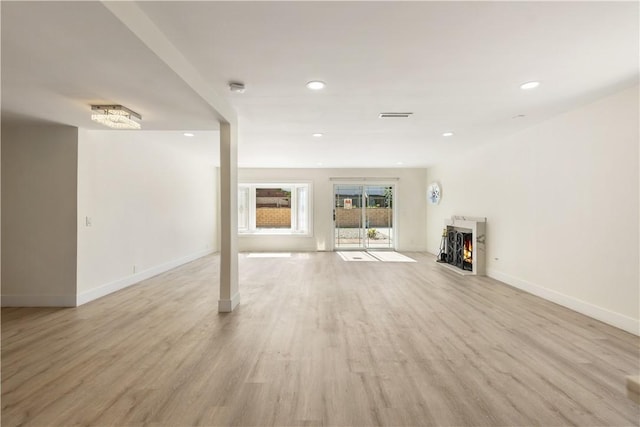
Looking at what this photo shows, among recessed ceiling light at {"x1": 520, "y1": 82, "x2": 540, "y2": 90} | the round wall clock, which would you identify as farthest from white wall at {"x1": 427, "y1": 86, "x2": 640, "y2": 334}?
the round wall clock

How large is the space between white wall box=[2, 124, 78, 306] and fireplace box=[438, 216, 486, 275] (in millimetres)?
6295

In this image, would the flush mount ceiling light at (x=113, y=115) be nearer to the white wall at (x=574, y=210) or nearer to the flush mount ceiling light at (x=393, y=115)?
the flush mount ceiling light at (x=393, y=115)

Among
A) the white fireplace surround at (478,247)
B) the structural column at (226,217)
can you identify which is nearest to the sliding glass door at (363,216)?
the white fireplace surround at (478,247)

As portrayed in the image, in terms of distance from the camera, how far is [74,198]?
3.86m

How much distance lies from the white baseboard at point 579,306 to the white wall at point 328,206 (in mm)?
3838

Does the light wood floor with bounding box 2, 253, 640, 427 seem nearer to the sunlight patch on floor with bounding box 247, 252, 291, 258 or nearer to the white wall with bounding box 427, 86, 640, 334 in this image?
the white wall with bounding box 427, 86, 640, 334

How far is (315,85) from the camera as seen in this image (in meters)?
2.86

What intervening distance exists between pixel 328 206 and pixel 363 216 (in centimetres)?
110

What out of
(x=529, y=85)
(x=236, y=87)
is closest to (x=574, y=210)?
(x=529, y=85)

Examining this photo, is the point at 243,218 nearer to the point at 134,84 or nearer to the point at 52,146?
the point at 52,146

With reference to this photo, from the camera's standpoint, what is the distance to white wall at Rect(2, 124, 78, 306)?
3.84 metres

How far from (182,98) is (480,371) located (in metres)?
3.41

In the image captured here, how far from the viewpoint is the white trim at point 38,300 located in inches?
151

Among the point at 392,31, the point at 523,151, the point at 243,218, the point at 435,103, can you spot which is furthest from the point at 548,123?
the point at 243,218
